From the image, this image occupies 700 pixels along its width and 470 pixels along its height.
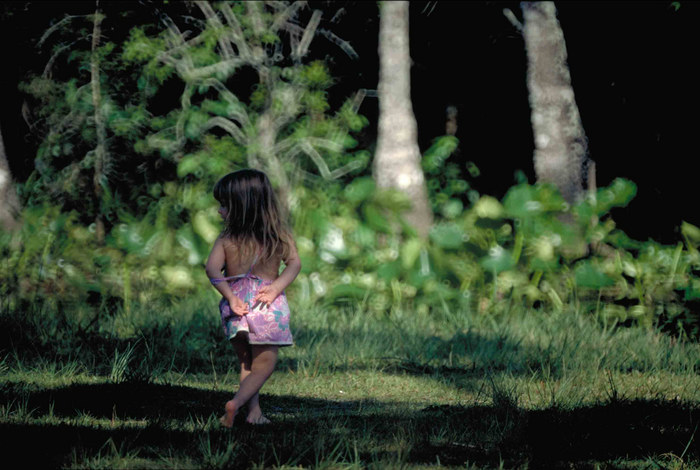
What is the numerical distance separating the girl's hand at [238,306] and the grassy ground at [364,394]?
0.49 metres

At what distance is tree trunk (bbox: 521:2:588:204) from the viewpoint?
8.16 m

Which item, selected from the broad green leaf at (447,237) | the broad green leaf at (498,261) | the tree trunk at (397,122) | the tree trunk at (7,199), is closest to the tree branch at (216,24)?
the tree trunk at (397,122)

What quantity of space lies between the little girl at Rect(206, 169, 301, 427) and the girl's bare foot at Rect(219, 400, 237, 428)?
0.64ft

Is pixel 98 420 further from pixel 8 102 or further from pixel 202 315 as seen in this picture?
pixel 8 102

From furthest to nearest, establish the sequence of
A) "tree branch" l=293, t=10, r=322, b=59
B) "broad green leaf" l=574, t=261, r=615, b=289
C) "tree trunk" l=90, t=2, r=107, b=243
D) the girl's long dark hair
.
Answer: "tree branch" l=293, t=10, r=322, b=59
"tree trunk" l=90, t=2, r=107, b=243
"broad green leaf" l=574, t=261, r=615, b=289
the girl's long dark hair

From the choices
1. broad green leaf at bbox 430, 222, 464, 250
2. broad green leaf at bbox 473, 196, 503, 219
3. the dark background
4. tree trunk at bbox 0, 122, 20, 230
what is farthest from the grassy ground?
the dark background

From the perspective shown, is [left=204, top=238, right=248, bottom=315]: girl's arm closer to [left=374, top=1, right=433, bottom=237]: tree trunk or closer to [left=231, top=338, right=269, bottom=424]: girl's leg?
[left=231, top=338, right=269, bottom=424]: girl's leg

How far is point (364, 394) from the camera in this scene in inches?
196

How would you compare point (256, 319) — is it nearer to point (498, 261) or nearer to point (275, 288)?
point (275, 288)

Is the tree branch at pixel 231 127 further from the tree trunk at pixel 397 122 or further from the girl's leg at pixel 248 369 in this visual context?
the girl's leg at pixel 248 369

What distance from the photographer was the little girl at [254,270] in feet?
13.3

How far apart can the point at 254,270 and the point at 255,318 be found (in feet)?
0.80

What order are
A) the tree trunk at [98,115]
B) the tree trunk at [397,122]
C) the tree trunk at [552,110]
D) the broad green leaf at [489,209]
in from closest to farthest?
the broad green leaf at [489,209] < the tree trunk at [552,110] < the tree trunk at [397,122] < the tree trunk at [98,115]

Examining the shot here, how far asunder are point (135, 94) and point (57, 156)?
1136 millimetres
